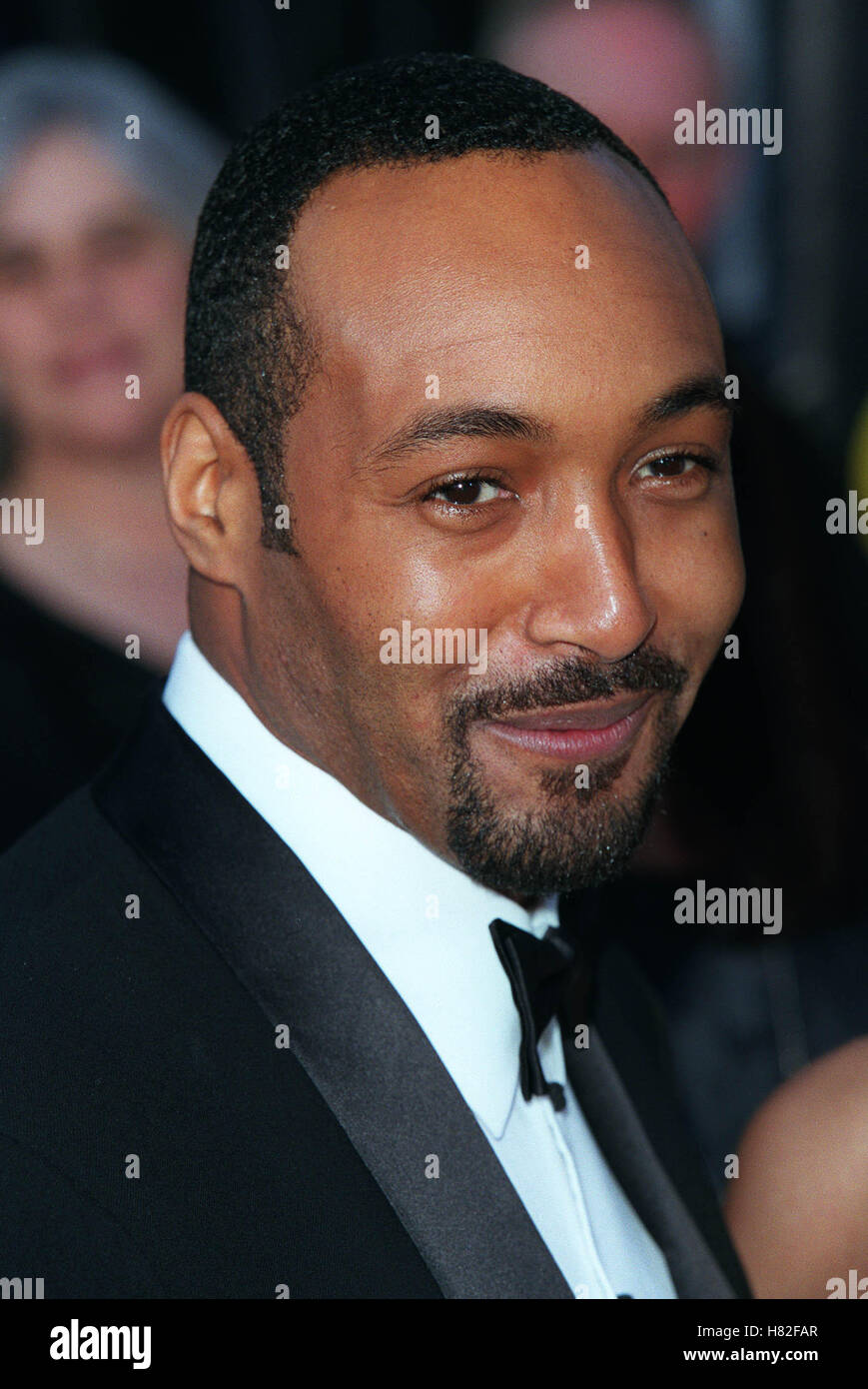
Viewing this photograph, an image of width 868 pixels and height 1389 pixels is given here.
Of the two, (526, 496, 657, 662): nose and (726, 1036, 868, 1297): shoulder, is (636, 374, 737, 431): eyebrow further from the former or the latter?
(726, 1036, 868, 1297): shoulder

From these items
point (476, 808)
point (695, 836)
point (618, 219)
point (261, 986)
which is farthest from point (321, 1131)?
point (695, 836)

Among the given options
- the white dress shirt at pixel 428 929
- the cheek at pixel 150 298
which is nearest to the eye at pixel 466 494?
the white dress shirt at pixel 428 929

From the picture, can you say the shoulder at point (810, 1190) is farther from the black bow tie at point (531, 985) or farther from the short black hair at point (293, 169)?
the short black hair at point (293, 169)

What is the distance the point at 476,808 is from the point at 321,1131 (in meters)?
0.36

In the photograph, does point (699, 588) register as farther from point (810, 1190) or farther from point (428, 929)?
point (810, 1190)

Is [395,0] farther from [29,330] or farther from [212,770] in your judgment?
[212,770]

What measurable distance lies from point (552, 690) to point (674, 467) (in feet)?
0.98

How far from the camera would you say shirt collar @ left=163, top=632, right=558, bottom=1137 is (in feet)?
4.82

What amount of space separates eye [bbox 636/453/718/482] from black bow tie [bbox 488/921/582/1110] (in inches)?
21.0

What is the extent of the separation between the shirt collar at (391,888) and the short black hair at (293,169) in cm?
23

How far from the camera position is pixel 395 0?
3947 millimetres

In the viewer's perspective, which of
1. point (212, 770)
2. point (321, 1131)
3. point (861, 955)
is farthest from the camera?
point (861, 955)

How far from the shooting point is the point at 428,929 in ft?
4.91

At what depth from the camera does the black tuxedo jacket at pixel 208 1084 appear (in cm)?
118
